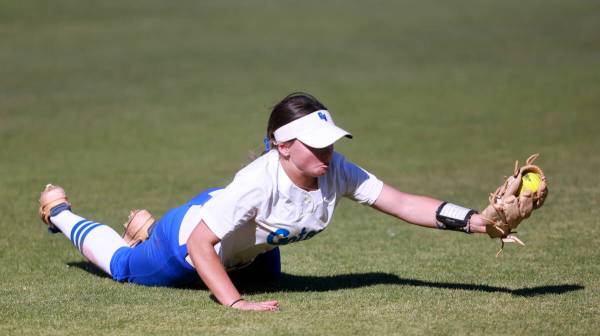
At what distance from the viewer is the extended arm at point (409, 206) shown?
5.96 m

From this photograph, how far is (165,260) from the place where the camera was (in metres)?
6.30

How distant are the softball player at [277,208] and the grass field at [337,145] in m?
0.28

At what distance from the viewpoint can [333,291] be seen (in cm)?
639

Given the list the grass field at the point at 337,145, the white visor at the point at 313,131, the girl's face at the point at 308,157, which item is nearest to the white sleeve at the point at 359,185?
the girl's face at the point at 308,157

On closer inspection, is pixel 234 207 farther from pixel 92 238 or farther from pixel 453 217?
pixel 92 238

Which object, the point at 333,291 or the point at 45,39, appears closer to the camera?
the point at 333,291

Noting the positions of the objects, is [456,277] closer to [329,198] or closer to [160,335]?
[329,198]

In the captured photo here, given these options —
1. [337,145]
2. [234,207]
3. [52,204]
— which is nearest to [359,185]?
[234,207]

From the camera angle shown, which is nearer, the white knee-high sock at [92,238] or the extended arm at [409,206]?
the extended arm at [409,206]

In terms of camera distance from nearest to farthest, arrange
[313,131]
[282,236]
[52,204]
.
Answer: [313,131]
[282,236]
[52,204]

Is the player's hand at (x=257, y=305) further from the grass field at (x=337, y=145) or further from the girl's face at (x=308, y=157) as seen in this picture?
the girl's face at (x=308, y=157)

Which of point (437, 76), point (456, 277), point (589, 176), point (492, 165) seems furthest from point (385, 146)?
point (456, 277)

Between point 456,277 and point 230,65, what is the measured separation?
685 inches

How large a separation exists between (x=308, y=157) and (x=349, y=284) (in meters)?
1.51
